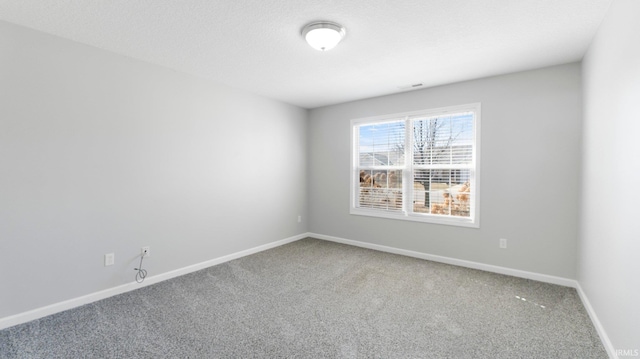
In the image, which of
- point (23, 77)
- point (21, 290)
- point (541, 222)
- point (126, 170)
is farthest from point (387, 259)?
point (23, 77)

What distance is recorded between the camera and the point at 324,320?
7.55 ft

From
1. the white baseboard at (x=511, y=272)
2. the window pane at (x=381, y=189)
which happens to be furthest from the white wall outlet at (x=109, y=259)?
the window pane at (x=381, y=189)

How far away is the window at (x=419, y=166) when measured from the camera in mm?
3633

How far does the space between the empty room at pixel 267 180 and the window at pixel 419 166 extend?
0.03 metres

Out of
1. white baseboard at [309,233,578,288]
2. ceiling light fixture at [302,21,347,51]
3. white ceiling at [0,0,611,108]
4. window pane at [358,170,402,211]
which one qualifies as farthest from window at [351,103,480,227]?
ceiling light fixture at [302,21,347,51]

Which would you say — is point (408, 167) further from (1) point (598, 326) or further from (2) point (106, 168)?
(2) point (106, 168)

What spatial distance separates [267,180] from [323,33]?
2.64 m

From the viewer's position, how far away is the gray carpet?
6.28ft

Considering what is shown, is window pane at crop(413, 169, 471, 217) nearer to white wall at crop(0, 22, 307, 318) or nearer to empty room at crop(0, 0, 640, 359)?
empty room at crop(0, 0, 640, 359)

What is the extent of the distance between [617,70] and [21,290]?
4.76 meters

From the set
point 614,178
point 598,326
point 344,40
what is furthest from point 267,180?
point 598,326

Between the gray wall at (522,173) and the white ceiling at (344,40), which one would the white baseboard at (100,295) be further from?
the gray wall at (522,173)

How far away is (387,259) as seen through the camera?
12.8 ft

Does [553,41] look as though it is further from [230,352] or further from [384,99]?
[230,352]
